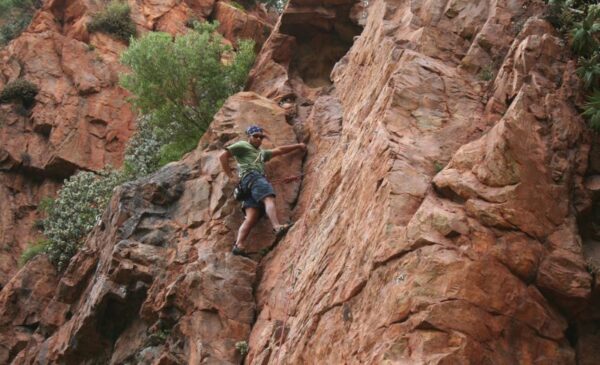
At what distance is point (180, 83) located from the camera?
1953 cm

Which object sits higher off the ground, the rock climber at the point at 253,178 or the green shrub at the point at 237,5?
the rock climber at the point at 253,178

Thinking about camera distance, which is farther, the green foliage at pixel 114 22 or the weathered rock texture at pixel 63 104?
the green foliage at pixel 114 22

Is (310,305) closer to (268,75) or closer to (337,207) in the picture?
(337,207)

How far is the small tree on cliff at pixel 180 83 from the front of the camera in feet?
63.5

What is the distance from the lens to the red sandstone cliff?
26.3ft

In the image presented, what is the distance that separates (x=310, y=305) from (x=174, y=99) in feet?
36.4

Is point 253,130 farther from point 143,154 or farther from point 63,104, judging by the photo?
point 63,104

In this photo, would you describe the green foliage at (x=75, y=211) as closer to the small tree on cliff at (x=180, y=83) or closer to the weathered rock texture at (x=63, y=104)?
the weathered rock texture at (x=63, y=104)

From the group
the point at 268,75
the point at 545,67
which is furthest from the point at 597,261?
the point at 268,75

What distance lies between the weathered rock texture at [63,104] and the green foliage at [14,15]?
7.95 feet

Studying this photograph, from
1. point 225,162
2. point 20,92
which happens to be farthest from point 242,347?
point 20,92

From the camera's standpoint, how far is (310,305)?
967 centimetres

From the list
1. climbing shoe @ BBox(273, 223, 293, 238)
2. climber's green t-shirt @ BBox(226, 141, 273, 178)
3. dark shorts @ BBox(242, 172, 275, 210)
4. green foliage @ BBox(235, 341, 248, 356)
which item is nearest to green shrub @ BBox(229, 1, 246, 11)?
climber's green t-shirt @ BBox(226, 141, 273, 178)

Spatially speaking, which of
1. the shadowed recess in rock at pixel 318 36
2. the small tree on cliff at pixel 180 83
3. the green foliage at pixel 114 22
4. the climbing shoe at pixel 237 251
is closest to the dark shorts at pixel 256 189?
the climbing shoe at pixel 237 251
